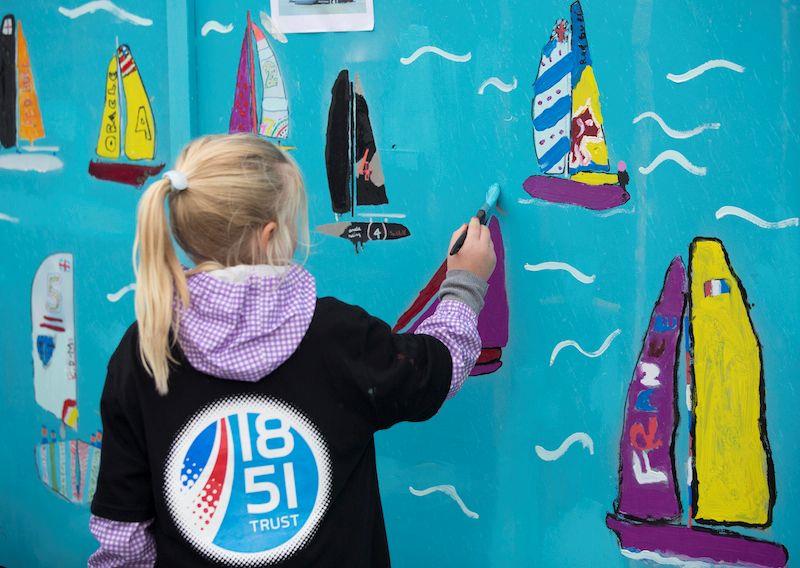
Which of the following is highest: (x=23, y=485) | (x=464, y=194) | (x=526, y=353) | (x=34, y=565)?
(x=464, y=194)

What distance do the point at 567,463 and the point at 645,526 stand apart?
192 millimetres

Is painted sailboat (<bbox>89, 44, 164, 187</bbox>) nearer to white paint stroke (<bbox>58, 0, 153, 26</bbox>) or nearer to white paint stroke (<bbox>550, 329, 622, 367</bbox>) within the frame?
white paint stroke (<bbox>58, 0, 153, 26</bbox>)

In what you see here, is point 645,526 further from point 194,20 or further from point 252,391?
point 194,20

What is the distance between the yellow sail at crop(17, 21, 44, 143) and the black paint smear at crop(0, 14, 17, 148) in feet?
0.06

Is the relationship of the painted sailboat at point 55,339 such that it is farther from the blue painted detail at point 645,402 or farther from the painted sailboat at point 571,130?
the blue painted detail at point 645,402

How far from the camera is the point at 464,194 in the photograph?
5.63 feet

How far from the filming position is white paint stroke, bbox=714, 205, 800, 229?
4.90 feet

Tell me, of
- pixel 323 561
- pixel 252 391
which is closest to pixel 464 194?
pixel 252 391

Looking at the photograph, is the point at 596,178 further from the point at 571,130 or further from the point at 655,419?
the point at 655,419

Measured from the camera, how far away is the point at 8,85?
7.29 feet

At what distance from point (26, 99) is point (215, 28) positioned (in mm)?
662

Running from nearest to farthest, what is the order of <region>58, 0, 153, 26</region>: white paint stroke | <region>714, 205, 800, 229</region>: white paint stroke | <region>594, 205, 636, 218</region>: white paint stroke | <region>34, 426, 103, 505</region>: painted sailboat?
<region>714, 205, 800, 229</region>: white paint stroke
<region>594, 205, 636, 218</region>: white paint stroke
<region>58, 0, 153, 26</region>: white paint stroke
<region>34, 426, 103, 505</region>: painted sailboat

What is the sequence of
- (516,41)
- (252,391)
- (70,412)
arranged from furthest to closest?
(70,412), (516,41), (252,391)

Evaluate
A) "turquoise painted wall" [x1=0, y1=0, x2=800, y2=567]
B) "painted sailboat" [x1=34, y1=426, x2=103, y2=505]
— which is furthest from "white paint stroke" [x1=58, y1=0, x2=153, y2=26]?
"painted sailboat" [x1=34, y1=426, x2=103, y2=505]
